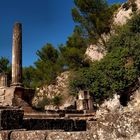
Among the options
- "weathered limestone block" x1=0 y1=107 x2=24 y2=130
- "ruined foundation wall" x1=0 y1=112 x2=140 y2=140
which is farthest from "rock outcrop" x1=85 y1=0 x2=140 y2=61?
"ruined foundation wall" x1=0 y1=112 x2=140 y2=140

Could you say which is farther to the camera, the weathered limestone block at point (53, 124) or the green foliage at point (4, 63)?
the green foliage at point (4, 63)

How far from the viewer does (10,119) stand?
6.72 metres

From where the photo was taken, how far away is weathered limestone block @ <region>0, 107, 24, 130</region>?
658 centimetres

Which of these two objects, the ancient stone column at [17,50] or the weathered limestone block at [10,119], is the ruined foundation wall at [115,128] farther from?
the ancient stone column at [17,50]

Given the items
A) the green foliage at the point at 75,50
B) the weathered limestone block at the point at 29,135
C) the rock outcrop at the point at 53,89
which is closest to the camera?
the weathered limestone block at the point at 29,135

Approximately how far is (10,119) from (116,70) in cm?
2992

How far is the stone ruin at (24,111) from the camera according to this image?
691 centimetres

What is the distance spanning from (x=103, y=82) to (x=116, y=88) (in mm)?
1605

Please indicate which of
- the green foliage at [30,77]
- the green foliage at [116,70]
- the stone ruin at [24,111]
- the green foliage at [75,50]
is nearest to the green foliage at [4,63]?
the green foliage at [30,77]

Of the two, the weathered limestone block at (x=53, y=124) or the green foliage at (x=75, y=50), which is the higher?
the green foliage at (x=75, y=50)

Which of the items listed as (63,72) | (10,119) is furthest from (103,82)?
(10,119)

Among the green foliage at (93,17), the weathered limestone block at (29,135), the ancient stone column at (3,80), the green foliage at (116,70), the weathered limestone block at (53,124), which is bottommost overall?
the weathered limestone block at (29,135)

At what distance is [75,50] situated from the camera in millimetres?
47031

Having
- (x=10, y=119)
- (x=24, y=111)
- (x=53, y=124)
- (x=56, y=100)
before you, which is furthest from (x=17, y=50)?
(x=56, y=100)
